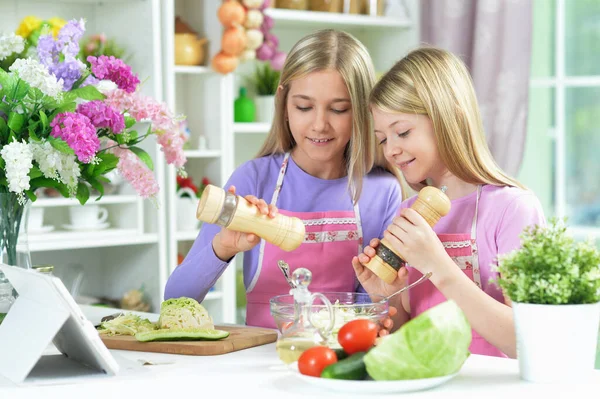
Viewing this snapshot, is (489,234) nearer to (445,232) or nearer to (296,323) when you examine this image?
(445,232)

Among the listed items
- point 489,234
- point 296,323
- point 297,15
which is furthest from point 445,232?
point 297,15

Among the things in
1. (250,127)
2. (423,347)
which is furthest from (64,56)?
(250,127)

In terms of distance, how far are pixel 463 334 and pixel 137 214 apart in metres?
2.39

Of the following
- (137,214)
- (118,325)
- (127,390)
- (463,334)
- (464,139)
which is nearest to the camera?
(463,334)

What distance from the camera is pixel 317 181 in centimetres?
213

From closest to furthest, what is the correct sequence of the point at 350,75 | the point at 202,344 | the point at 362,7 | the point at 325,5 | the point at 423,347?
the point at 423,347 < the point at 202,344 < the point at 350,75 < the point at 325,5 < the point at 362,7

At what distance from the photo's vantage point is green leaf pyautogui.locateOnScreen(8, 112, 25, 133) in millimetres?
1604

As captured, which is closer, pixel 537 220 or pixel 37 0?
pixel 537 220

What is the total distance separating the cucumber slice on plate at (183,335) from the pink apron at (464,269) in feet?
1.54

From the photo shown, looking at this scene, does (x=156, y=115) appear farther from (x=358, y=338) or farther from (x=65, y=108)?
(x=358, y=338)

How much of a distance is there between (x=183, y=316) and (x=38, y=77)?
524 mm

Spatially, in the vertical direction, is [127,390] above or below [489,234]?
below

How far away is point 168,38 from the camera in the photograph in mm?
3441

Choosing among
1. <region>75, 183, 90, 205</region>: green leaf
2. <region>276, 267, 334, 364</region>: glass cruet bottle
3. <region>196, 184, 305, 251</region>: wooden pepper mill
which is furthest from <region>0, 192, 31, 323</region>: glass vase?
<region>276, 267, 334, 364</region>: glass cruet bottle
